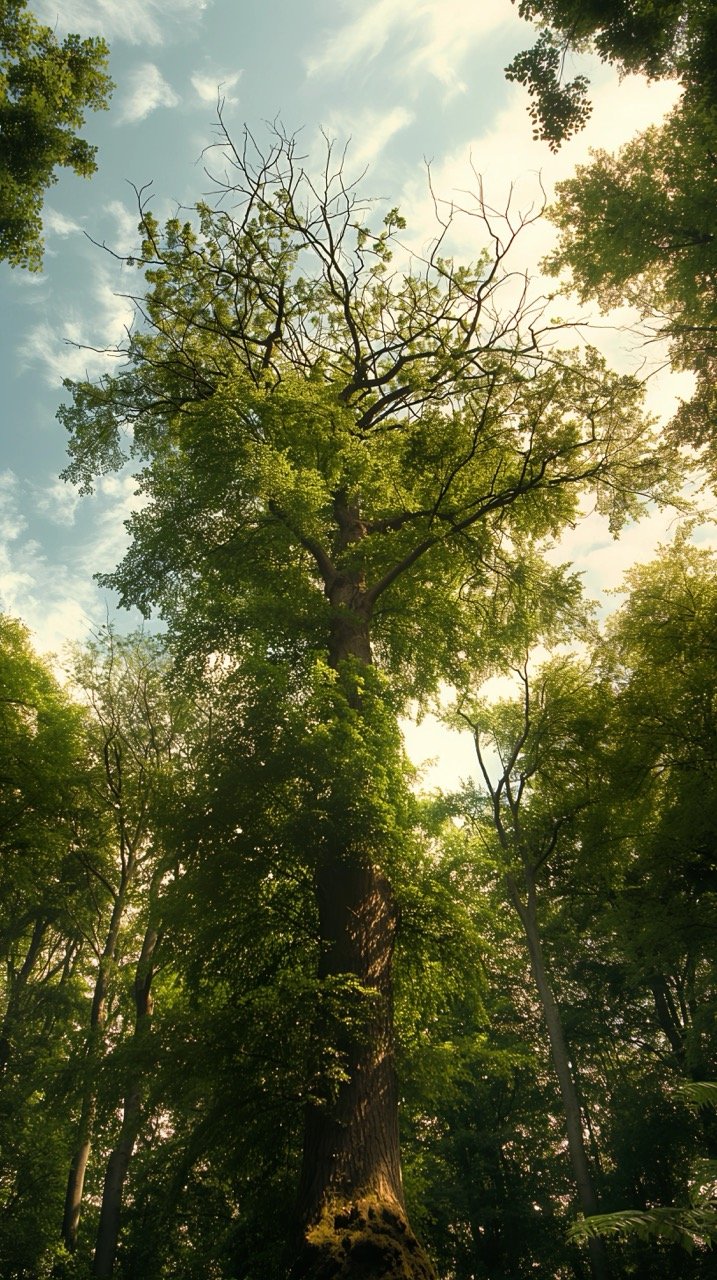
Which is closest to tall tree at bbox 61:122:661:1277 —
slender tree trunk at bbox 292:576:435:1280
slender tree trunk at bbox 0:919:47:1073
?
slender tree trunk at bbox 292:576:435:1280

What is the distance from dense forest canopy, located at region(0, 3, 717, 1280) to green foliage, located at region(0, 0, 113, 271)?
40cm

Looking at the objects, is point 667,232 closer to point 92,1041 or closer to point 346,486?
point 346,486

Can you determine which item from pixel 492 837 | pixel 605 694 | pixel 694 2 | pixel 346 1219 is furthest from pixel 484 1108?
pixel 694 2

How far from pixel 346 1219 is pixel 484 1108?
18.4m

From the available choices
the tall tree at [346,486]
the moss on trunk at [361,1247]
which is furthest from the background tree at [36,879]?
the moss on trunk at [361,1247]

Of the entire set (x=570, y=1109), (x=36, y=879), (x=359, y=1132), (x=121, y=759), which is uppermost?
(x=121, y=759)

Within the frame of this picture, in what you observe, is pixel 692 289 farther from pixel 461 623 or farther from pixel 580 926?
pixel 580 926

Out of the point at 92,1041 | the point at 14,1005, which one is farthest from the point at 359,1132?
the point at 14,1005

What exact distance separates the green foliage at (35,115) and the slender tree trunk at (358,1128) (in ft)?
23.1

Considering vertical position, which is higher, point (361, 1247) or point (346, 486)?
point (346, 486)

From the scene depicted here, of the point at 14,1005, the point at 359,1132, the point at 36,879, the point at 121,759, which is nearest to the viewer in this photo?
the point at 359,1132

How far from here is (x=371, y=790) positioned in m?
6.32

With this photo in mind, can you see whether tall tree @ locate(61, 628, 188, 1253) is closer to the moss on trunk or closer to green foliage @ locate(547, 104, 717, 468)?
the moss on trunk

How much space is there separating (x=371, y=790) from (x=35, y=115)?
9162mm
